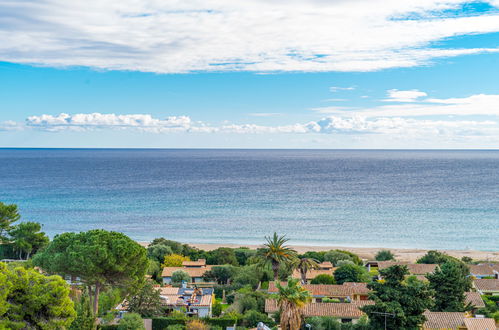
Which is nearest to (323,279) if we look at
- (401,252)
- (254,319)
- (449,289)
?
(449,289)

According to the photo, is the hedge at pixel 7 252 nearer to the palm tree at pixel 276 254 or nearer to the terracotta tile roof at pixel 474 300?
the palm tree at pixel 276 254

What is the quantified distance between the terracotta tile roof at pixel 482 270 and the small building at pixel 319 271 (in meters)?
14.3

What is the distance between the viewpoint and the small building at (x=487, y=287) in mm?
42625

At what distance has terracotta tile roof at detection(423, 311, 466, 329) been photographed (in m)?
29.5

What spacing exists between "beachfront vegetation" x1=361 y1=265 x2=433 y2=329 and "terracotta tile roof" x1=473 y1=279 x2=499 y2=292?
1933 cm

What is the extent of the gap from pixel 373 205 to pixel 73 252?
93.0 metres

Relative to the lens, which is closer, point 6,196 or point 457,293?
point 457,293

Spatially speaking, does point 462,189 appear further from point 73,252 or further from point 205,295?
point 73,252

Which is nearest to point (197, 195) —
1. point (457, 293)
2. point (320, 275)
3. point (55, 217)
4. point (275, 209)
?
point (275, 209)

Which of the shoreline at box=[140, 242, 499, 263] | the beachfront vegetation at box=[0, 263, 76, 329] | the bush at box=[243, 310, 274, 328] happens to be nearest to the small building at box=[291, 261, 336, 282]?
the shoreline at box=[140, 242, 499, 263]

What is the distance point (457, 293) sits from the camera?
110ft

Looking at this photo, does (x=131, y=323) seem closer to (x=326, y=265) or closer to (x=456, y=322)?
(x=456, y=322)

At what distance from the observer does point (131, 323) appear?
27.6 metres

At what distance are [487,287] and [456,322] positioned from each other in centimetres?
1578
